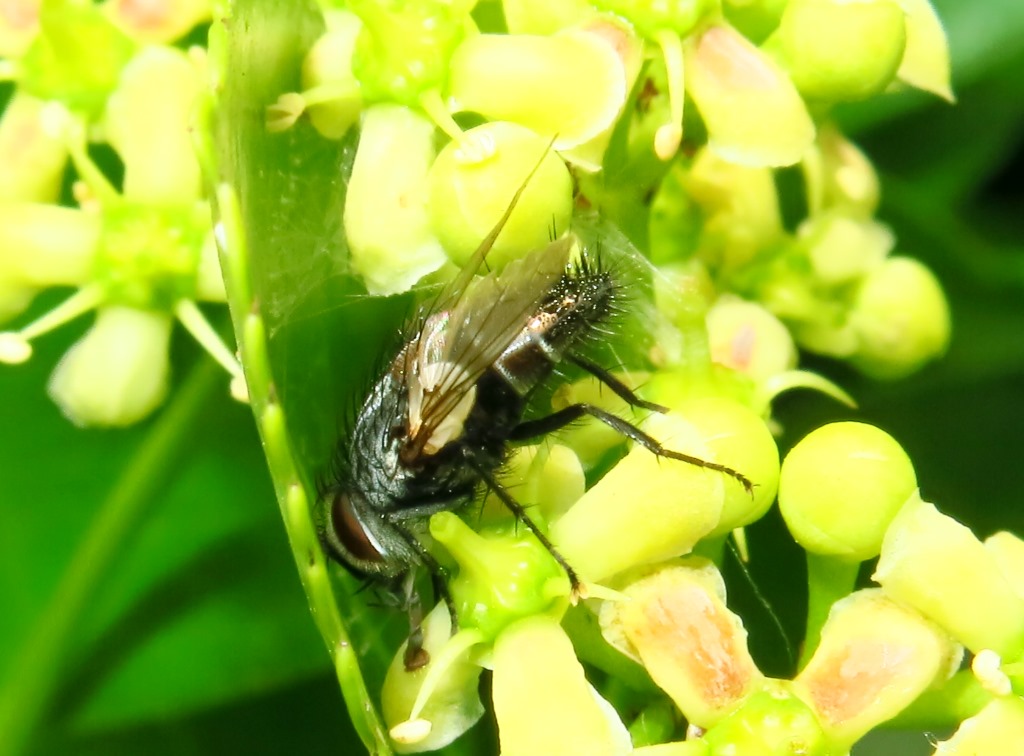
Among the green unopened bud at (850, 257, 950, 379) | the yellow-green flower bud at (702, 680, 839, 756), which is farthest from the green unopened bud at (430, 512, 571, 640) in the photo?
the green unopened bud at (850, 257, 950, 379)

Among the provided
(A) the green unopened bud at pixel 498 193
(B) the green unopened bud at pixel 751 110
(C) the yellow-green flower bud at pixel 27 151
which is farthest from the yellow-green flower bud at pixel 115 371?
(B) the green unopened bud at pixel 751 110

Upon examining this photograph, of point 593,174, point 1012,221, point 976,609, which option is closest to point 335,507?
point 593,174

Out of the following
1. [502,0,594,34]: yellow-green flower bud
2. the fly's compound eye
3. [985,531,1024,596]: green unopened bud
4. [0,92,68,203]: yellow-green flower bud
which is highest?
[502,0,594,34]: yellow-green flower bud

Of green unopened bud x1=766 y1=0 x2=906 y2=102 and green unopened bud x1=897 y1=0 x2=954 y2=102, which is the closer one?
green unopened bud x1=766 y1=0 x2=906 y2=102

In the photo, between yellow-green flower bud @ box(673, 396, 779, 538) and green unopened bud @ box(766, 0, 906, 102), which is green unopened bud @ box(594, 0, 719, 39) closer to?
green unopened bud @ box(766, 0, 906, 102)

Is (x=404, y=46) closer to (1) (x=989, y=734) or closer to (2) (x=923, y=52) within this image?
(2) (x=923, y=52)

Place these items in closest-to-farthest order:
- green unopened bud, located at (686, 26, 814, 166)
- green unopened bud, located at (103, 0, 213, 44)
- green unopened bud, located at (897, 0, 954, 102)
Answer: green unopened bud, located at (686, 26, 814, 166)
green unopened bud, located at (897, 0, 954, 102)
green unopened bud, located at (103, 0, 213, 44)
